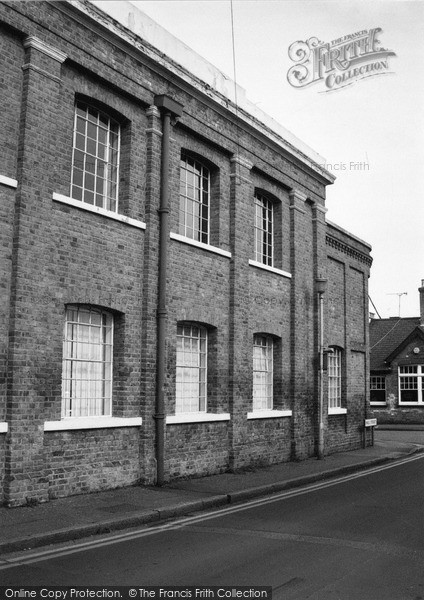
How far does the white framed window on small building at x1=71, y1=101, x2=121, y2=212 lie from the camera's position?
12.0m

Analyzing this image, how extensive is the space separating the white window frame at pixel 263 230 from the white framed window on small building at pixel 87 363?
5890 millimetres

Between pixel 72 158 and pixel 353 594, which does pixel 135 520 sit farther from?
pixel 72 158

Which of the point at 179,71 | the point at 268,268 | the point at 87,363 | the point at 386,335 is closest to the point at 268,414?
the point at 268,268

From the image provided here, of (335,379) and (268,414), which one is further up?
(335,379)

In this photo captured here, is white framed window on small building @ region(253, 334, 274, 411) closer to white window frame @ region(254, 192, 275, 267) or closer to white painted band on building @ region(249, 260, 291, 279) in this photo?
white painted band on building @ region(249, 260, 291, 279)

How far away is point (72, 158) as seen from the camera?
1177 cm

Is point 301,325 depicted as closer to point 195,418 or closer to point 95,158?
point 195,418

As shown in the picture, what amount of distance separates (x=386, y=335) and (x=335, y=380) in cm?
2188

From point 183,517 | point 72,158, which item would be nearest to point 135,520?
point 183,517

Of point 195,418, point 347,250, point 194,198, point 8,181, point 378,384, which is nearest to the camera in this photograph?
point 8,181

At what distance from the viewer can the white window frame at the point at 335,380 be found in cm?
2072

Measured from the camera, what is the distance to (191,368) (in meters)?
14.3

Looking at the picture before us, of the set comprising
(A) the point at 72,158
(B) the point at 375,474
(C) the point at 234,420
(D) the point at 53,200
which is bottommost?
(B) the point at 375,474

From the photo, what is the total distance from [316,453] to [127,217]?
9.52m
